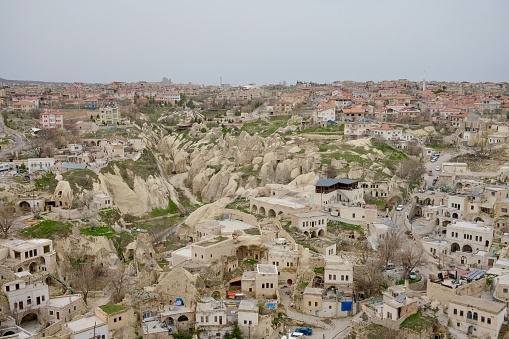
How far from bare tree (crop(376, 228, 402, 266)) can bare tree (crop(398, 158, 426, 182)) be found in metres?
14.4

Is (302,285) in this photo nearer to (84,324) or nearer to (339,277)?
(339,277)

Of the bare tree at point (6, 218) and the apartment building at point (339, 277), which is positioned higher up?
the bare tree at point (6, 218)

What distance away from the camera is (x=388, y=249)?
31.5 meters

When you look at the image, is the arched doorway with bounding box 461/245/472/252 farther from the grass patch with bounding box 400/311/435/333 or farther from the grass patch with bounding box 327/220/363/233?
the grass patch with bounding box 400/311/435/333

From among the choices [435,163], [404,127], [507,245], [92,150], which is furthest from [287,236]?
[404,127]

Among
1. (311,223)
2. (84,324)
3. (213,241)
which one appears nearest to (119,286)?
(84,324)

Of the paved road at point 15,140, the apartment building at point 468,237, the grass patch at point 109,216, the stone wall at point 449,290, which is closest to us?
the stone wall at point 449,290

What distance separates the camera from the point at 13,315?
2541 cm

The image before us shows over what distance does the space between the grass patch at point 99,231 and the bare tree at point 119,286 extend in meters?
6.44

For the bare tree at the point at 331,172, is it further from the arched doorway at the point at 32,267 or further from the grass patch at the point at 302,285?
the arched doorway at the point at 32,267

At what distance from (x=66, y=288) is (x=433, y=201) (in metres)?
28.7

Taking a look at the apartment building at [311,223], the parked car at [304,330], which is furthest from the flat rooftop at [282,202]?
the parked car at [304,330]

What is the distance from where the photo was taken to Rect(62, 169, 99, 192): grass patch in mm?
43219

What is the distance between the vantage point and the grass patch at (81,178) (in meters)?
43.2
